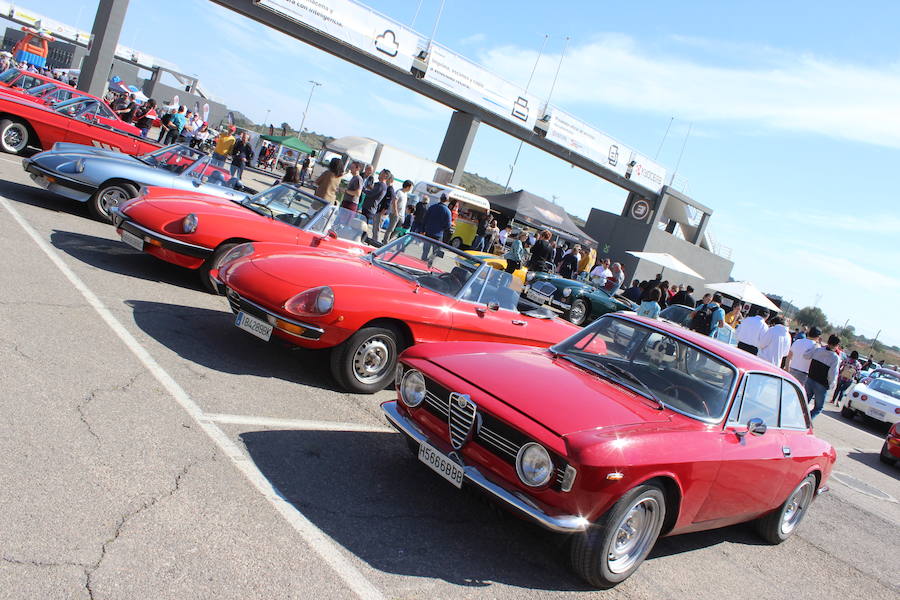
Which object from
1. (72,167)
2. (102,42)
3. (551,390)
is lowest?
(72,167)

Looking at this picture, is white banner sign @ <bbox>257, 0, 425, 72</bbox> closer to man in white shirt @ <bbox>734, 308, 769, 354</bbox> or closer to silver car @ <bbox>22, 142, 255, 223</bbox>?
silver car @ <bbox>22, 142, 255, 223</bbox>

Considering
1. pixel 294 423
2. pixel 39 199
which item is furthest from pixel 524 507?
pixel 39 199

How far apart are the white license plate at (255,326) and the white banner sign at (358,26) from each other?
2066 cm

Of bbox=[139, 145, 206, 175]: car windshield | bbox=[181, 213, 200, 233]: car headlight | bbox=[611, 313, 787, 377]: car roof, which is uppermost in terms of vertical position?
bbox=[611, 313, 787, 377]: car roof

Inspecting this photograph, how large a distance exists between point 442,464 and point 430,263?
3177mm

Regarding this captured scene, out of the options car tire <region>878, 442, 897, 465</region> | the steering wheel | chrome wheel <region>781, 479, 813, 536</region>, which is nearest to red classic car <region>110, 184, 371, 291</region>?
the steering wheel

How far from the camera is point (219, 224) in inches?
299

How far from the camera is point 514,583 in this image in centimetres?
363

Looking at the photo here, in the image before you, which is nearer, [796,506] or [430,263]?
[796,506]

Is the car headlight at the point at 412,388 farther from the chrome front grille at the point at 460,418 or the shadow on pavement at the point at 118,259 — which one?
the shadow on pavement at the point at 118,259

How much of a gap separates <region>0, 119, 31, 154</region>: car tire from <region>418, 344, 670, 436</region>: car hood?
12692mm

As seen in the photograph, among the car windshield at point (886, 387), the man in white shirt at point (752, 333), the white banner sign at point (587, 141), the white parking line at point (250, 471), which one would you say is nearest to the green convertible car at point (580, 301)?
the man in white shirt at point (752, 333)

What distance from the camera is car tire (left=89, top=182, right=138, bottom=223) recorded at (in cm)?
→ 966

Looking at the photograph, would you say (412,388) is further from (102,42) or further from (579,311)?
(102,42)
